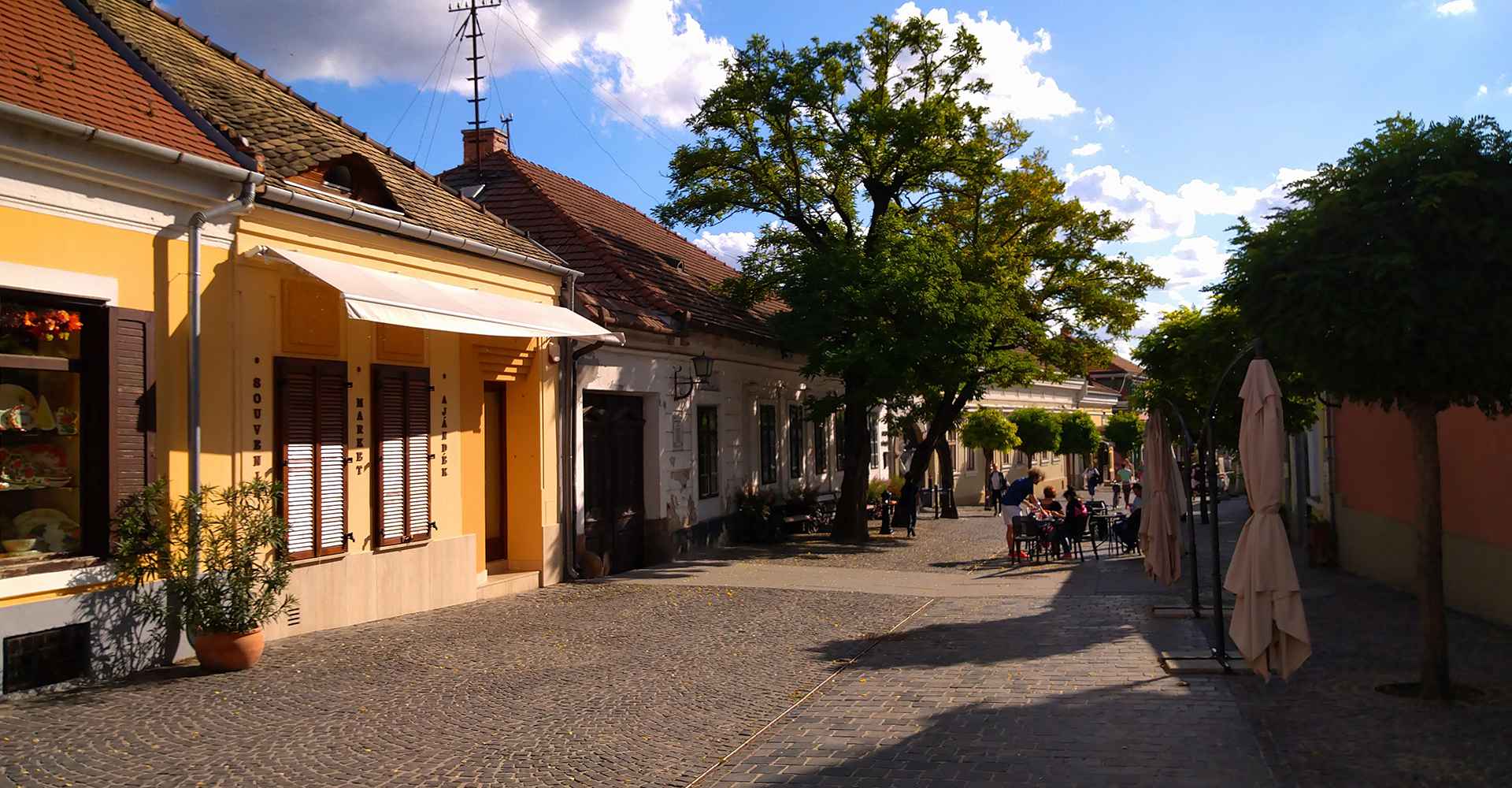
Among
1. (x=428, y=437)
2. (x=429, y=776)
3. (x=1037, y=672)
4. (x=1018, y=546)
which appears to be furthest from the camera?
(x=1018, y=546)

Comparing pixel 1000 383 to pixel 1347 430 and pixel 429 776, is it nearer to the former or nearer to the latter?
pixel 1347 430

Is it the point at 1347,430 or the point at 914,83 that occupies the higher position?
the point at 914,83

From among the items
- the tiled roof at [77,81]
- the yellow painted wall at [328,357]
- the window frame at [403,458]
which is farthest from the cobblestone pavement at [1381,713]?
Answer: the tiled roof at [77,81]

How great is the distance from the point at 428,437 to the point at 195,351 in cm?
333

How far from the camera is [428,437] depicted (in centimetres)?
1229

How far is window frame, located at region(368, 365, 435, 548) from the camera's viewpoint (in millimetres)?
11406

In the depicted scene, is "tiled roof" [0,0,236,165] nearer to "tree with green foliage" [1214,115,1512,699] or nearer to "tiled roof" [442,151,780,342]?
"tiled roof" [442,151,780,342]

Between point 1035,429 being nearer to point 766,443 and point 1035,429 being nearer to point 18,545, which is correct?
point 766,443

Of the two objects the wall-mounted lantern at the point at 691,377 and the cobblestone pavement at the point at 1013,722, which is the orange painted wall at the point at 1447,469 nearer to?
the cobblestone pavement at the point at 1013,722

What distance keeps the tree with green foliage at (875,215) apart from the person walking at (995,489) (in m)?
9.54

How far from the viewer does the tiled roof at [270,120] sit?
1076 centimetres

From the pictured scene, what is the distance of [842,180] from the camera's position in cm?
2130

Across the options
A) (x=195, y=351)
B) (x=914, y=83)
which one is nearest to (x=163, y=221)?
(x=195, y=351)

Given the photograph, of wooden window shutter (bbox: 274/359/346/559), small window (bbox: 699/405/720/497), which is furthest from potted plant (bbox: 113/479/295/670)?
small window (bbox: 699/405/720/497)
